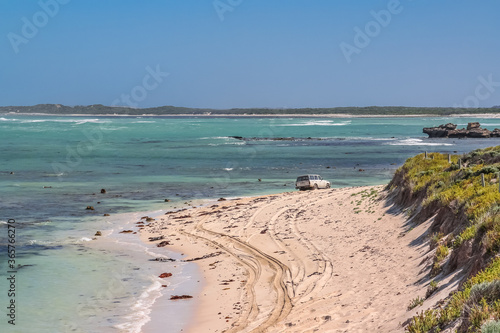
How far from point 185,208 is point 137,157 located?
40.3 metres

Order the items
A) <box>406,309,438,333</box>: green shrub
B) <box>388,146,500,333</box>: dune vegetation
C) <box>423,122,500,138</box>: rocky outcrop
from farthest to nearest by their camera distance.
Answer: <box>423,122,500,138</box>: rocky outcrop
<box>406,309,438,333</box>: green shrub
<box>388,146,500,333</box>: dune vegetation

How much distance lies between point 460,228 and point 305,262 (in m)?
5.32

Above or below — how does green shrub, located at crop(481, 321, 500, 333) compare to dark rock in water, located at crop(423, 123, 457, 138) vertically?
above

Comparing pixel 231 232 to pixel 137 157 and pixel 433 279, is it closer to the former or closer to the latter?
pixel 433 279

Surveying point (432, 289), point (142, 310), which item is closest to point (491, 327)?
point (432, 289)

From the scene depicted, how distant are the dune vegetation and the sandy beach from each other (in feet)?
2.42

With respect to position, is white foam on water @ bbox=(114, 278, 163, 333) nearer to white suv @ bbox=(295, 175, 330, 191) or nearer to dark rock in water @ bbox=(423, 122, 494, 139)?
white suv @ bbox=(295, 175, 330, 191)

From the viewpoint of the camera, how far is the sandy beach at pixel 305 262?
13.8m

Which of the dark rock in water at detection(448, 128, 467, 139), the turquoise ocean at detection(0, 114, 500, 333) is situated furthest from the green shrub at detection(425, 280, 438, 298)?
the dark rock in water at detection(448, 128, 467, 139)

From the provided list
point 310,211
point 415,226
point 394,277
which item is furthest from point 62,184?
point 394,277

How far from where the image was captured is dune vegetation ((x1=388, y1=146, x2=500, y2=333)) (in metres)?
9.48

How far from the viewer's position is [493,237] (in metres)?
12.1

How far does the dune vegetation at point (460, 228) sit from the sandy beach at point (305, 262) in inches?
29.0

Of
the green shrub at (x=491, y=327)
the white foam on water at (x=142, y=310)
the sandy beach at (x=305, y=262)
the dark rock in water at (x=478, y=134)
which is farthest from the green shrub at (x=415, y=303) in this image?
the dark rock in water at (x=478, y=134)
